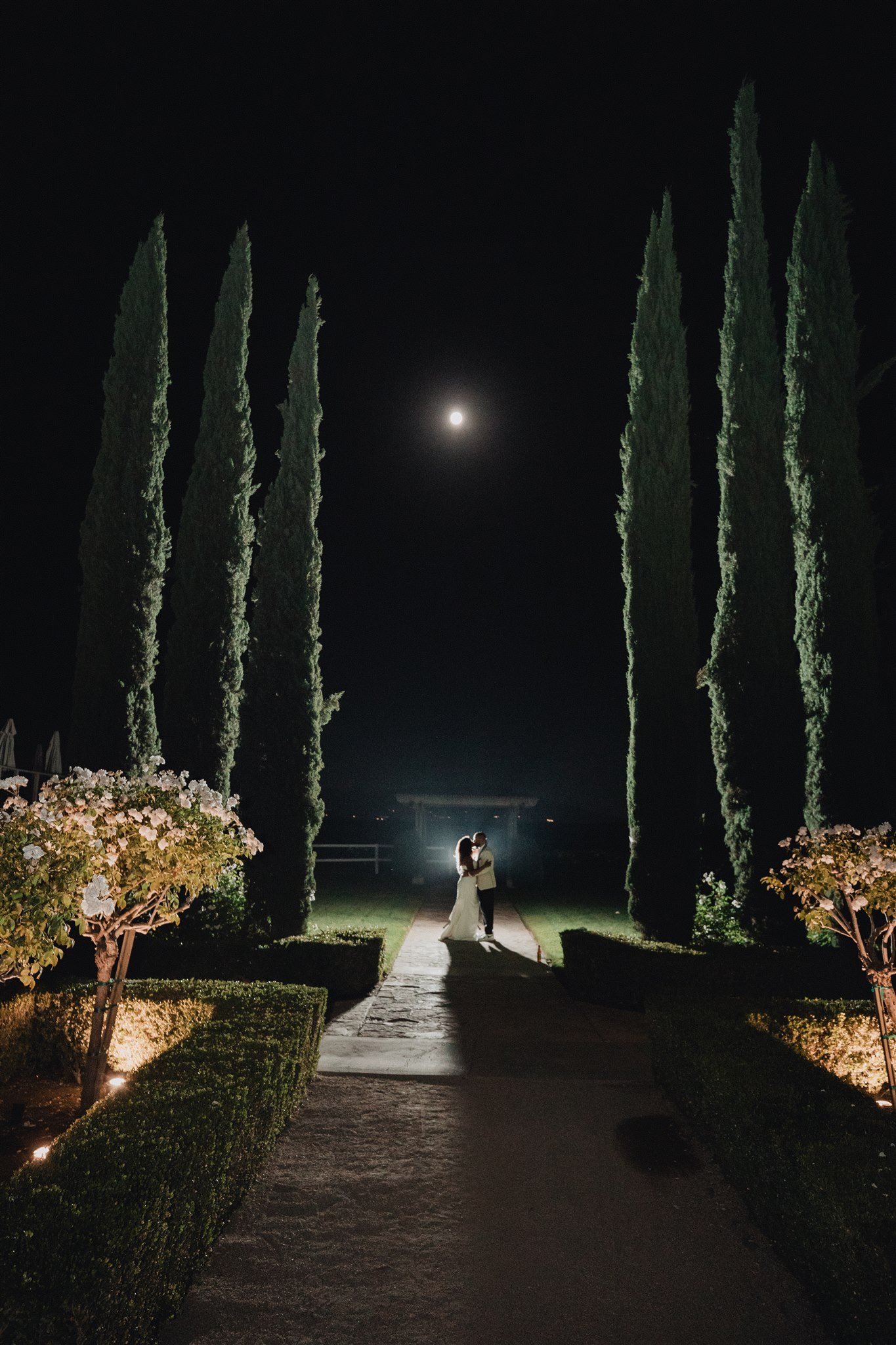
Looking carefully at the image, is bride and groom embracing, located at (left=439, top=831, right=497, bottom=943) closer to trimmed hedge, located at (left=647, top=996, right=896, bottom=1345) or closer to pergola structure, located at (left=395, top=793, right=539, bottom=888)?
trimmed hedge, located at (left=647, top=996, right=896, bottom=1345)

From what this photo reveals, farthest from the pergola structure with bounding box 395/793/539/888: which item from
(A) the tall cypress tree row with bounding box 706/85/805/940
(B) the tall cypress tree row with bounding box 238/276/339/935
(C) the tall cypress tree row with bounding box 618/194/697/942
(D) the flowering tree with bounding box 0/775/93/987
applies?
(D) the flowering tree with bounding box 0/775/93/987

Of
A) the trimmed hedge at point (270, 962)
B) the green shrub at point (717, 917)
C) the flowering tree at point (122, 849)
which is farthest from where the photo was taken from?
the green shrub at point (717, 917)

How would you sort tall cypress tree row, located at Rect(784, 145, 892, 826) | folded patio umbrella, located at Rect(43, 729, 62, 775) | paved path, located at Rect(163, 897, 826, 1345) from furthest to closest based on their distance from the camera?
folded patio umbrella, located at Rect(43, 729, 62, 775), tall cypress tree row, located at Rect(784, 145, 892, 826), paved path, located at Rect(163, 897, 826, 1345)

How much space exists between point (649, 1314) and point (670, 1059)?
2.41 meters

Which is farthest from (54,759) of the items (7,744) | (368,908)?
(368,908)

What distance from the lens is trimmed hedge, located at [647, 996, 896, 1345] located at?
2.70 m

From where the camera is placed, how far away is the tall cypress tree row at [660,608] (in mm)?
11031

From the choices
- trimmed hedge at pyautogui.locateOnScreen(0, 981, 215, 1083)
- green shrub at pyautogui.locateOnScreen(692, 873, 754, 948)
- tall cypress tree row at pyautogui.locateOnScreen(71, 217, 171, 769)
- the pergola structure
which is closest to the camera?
trimmed hedge at pyautogui.locateOnScreen(0, 981, 215, 1083)

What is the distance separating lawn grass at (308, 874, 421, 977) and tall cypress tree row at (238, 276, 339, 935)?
106 cm

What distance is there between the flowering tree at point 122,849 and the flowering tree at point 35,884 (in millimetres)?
17

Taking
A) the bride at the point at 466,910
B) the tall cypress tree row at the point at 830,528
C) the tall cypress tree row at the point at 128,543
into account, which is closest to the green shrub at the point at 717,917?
the tall cypress tree row at the point at 830,528

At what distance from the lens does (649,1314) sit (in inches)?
116

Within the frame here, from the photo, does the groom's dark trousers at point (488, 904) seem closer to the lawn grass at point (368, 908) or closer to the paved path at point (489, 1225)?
the lawn grass at point (368, 908)

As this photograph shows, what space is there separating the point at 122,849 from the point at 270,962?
14.8 ft
